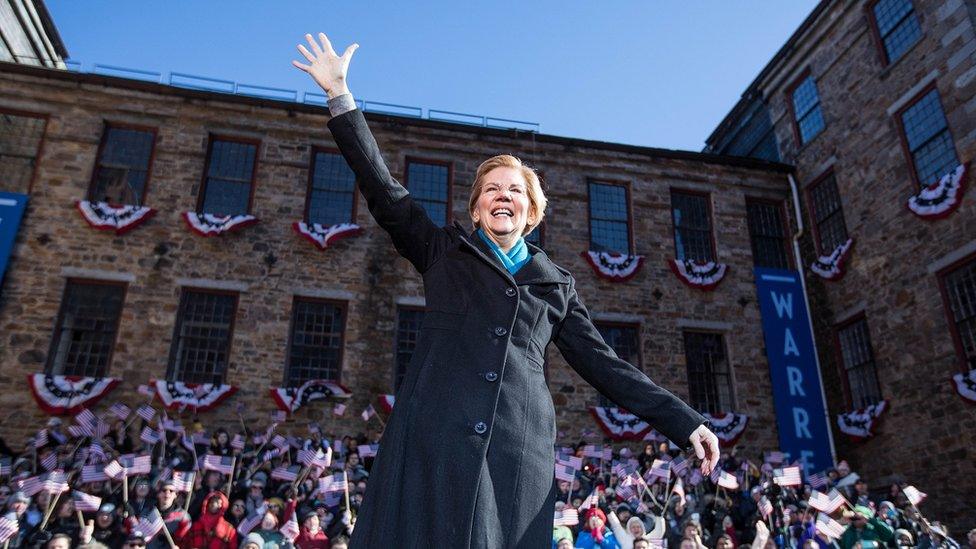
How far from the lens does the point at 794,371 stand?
52.3ft

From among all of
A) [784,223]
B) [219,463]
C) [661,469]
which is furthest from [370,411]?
[784,223]

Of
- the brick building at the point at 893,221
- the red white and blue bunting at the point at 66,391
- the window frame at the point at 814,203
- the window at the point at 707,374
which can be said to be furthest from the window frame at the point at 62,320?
the window frame at the point at 814,203

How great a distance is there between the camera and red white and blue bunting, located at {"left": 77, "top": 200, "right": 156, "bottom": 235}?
545 inches

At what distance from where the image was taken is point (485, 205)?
231 centimetres

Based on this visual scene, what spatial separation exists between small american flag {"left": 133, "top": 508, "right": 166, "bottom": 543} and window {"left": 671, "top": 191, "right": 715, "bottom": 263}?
12.4 m

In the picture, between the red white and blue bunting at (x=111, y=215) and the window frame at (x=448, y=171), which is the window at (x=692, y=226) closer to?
the window frame at (x=448, y=171)

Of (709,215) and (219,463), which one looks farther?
(709,215)

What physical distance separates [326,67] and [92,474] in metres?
9.88

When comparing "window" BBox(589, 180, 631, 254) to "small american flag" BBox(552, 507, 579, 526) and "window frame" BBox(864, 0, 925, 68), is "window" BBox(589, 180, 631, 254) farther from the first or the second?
"small american flag" BBox(552, 507, 579, 526)

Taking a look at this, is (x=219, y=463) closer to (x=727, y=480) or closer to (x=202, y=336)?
(x=202, y=336)

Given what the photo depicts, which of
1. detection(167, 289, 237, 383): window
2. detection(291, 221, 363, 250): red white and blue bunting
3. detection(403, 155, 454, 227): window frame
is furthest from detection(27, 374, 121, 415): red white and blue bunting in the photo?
detection(403, 155, 454, 227): window frame

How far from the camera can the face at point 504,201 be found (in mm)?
2271

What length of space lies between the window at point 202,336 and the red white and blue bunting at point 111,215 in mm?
1736

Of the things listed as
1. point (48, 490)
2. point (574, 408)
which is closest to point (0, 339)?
point (48, 490)
